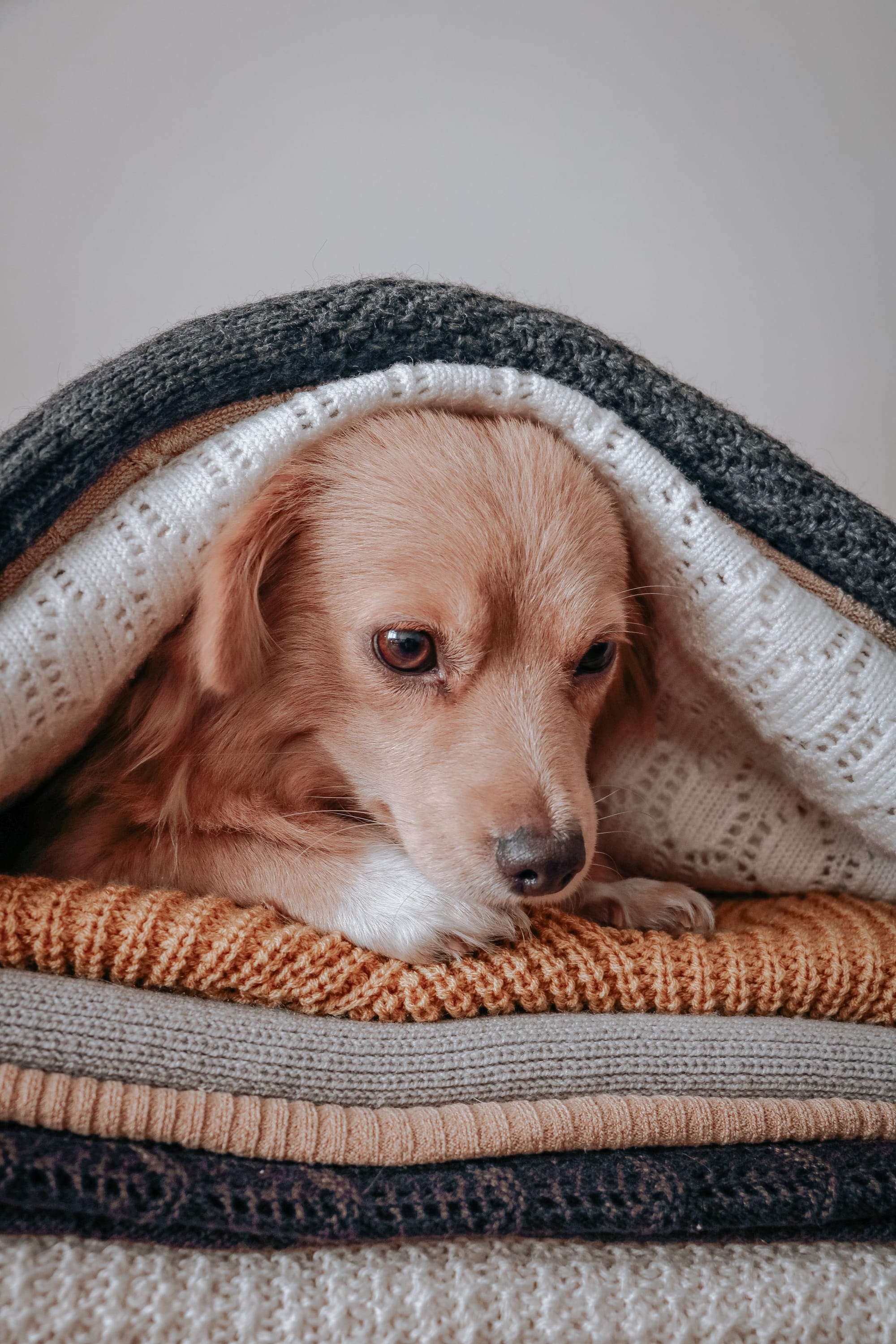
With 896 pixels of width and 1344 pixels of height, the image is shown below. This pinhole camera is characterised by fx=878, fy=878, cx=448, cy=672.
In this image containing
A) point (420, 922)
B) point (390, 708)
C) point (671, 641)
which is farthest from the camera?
point (671, 641)

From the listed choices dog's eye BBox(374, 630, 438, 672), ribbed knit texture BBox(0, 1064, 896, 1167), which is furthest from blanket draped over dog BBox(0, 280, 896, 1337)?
dog's eye BBox(374, 630, 438, 672)

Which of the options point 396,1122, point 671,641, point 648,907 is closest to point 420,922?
point 396,1122

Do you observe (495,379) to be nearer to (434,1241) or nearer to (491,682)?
(491,682)

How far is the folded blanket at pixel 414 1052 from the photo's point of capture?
2.28 ft

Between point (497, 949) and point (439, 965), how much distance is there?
0.22ft

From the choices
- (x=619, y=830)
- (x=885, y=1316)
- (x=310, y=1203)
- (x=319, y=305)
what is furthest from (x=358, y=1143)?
(x=319, y=305)

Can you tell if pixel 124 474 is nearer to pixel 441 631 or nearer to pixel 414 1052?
pixel 441 631

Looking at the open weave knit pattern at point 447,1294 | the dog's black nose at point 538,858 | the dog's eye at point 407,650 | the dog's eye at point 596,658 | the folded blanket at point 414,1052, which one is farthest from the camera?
the dog's eye at point 596,658

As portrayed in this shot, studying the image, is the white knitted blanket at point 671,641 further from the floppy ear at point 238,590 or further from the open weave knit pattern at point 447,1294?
the open weave knit pattern at point 447,1294

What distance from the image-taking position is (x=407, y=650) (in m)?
0.96

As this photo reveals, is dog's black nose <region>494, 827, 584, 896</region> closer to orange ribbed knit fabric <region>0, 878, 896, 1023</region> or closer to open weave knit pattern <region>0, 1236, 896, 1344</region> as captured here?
orange ribbed knit fabric <region>0, 878, 896, 1023</region>

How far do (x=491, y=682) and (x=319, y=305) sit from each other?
0.45m

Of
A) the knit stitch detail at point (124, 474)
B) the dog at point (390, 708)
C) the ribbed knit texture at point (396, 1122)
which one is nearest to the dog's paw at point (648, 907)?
the dog at point (390, 708)

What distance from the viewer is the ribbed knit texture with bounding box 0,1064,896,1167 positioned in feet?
2.14
